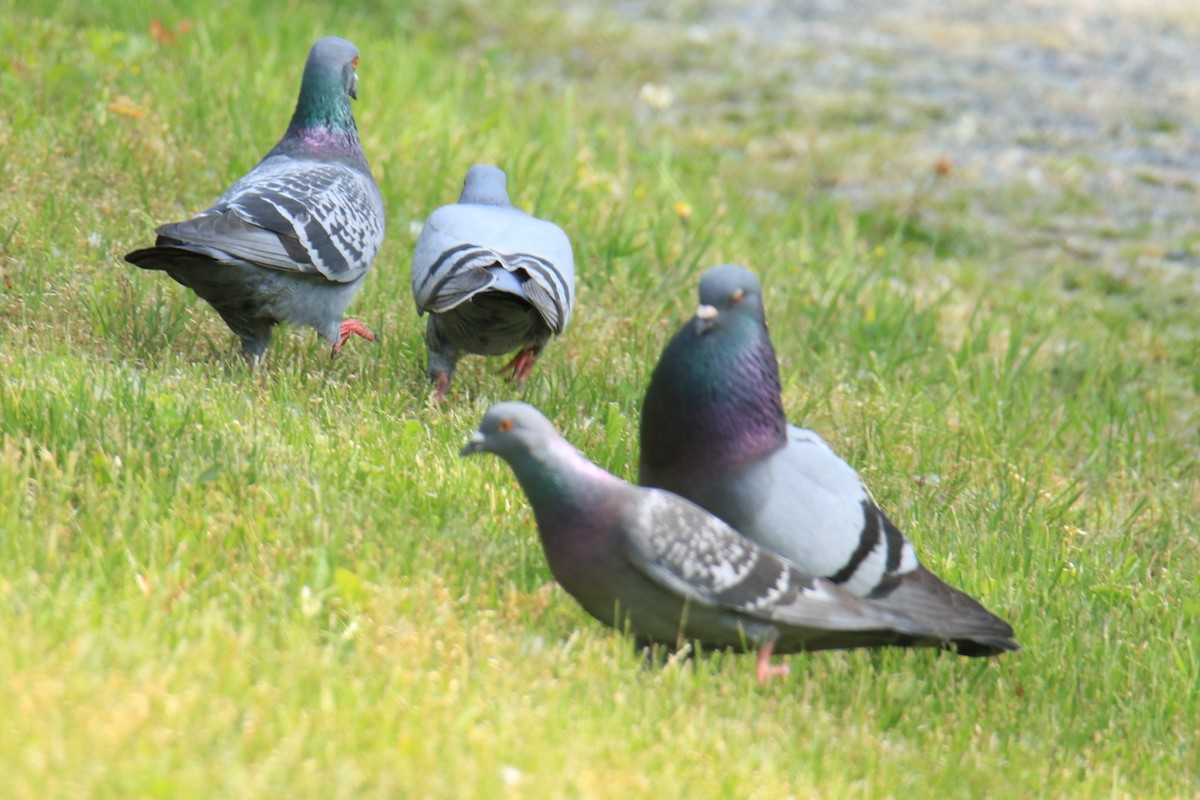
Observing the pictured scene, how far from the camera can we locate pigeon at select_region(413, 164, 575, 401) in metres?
4.70

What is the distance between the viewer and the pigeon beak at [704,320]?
3.76m

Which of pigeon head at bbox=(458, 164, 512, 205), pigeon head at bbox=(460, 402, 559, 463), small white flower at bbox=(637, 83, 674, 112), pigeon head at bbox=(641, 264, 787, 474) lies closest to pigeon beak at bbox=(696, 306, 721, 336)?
pigeon head at bbox=(641, 264, 787, 474)

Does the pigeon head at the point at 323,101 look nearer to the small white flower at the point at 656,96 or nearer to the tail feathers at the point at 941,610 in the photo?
the tail feathers at the point at 941,610

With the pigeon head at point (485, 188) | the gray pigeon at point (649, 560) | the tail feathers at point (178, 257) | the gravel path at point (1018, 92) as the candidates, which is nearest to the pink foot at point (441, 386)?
the pigeon head at point (485, 188)

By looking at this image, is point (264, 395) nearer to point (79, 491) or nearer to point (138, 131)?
point (79, 491)

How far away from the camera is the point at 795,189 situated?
8977 millimetres

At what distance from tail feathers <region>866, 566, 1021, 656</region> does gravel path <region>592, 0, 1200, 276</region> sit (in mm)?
5134

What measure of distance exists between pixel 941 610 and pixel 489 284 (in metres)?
1.79

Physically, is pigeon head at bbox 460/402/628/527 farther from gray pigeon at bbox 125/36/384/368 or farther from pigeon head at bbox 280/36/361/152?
pigeon head at bbox 280/36/361/152

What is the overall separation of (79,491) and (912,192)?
6573 millimetres

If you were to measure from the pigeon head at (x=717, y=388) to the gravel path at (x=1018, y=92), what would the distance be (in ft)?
17.0

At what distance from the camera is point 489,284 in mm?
4602

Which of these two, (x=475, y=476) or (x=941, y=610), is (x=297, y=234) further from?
(x=941, y=610)

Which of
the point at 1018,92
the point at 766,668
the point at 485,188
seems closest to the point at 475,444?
the point at 766,668
